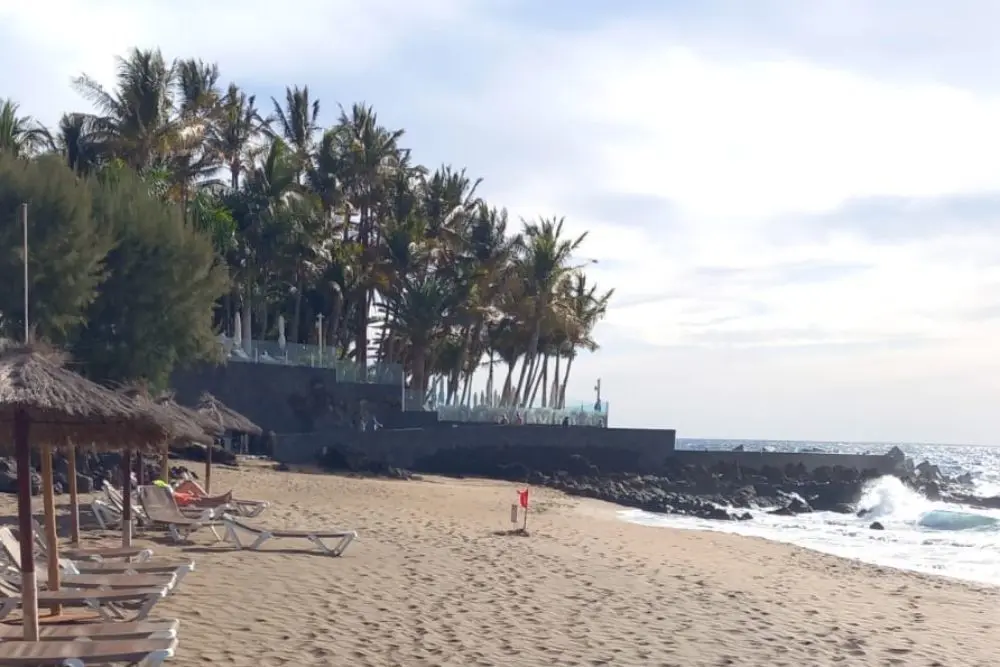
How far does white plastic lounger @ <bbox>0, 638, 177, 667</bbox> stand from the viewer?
6.24m

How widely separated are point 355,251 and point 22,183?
22.7m

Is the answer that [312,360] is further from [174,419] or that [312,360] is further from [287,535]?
[287,535]

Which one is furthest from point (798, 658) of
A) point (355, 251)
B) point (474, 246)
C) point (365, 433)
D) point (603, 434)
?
point (474, 246)

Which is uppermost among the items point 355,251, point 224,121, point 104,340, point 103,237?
point 224,121

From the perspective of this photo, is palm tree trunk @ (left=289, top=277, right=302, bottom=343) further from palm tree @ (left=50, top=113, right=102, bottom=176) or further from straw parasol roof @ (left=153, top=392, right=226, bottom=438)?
straw parasol roof @ (left=153, top=392, right=226, bottom=438)

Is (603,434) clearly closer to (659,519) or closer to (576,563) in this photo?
(659,519)

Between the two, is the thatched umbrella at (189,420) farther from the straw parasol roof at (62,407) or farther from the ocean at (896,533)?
the ocean at (896,533)

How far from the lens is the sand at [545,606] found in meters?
8.48

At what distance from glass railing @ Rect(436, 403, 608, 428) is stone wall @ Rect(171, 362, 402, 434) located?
3.42 meters

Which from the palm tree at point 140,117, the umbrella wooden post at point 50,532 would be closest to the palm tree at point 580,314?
the palm tree at point 140,117

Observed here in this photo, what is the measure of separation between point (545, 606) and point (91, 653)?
501cm

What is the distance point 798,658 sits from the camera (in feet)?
29.5

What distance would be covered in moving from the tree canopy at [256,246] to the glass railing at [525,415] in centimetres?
154

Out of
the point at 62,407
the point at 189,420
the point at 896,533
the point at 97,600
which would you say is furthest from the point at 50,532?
the point at 896,533
